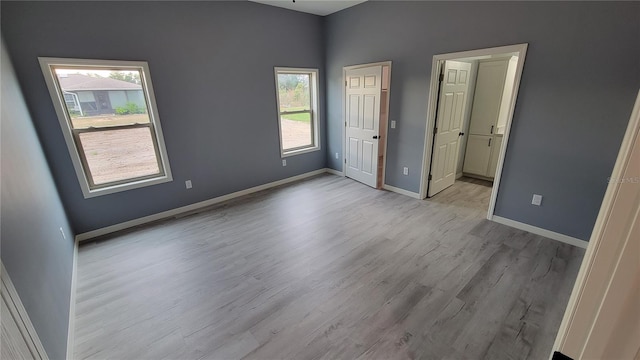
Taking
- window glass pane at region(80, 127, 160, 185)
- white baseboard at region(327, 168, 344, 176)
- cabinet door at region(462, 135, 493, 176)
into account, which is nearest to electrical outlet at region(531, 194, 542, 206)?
cabinet door at region(462, 135, 493, 176)

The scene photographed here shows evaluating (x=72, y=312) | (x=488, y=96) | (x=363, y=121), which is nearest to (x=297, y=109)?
(x=363, y=121)

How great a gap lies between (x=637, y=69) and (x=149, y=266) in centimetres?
480

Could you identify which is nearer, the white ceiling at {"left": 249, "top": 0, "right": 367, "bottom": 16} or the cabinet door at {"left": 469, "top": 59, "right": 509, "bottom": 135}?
the white ceiling at {"left": 249, "top": 0, "right": 367, "bottom": 16}

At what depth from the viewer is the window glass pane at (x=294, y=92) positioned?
14.9ft

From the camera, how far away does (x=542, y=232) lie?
2975mm

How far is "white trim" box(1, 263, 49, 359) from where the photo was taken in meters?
1.16

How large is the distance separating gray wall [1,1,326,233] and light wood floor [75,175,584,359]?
533mm

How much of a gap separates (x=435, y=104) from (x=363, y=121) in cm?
121

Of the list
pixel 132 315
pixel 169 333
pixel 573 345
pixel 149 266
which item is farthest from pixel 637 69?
pixel 149 266

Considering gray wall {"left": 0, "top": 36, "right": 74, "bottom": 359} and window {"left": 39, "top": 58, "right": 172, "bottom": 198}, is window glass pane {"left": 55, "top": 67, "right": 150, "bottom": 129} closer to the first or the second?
window {"left": 39, "top": 58, "right": 172, "bottom": 198}

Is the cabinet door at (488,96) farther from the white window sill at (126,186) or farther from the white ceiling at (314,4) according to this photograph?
the white window sill at (126,186)

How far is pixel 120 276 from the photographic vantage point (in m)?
2.51

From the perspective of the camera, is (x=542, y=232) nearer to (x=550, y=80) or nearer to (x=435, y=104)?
(x=550, y=80)

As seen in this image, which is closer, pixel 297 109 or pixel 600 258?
pixel 600 258
